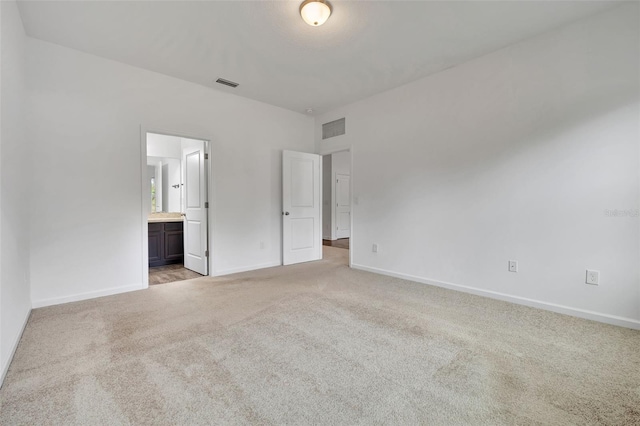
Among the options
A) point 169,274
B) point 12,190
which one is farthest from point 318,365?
point 169,274

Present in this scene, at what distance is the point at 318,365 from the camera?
187 cm

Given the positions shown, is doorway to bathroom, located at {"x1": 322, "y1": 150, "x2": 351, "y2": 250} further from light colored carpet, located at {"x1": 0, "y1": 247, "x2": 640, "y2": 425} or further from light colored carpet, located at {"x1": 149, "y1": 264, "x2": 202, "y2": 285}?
light colored carpet, located at {"x1": 0, "y1": 247, "x2": 640, "y2": 425}

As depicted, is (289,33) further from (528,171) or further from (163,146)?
(163,146)

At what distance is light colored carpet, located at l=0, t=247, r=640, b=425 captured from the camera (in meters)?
1.46

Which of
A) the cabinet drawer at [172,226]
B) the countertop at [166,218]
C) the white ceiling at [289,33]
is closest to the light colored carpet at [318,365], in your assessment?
the countertop at [166,218]

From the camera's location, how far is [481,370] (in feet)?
5.98

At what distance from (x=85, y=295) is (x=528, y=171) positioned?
4964 mm

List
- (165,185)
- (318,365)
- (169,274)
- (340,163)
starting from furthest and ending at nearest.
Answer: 1. (340,163)
2. (165,185)
3. (169,274)
4. (318,365)

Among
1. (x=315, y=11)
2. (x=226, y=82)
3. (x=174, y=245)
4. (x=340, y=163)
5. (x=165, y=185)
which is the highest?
(x=226, y=82)

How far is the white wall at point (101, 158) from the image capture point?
9.63ft

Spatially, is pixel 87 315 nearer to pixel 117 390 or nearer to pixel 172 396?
pixel 117 390

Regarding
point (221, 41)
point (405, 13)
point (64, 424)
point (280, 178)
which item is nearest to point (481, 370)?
point (64, 424)

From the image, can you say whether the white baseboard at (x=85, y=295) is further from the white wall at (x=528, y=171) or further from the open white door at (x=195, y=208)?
the white wall at (x=528, y=171)

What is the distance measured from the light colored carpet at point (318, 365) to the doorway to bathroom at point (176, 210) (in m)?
1.32
